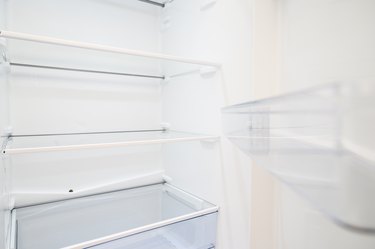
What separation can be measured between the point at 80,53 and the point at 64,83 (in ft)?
0.71

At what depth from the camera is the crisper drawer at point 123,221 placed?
98 cm

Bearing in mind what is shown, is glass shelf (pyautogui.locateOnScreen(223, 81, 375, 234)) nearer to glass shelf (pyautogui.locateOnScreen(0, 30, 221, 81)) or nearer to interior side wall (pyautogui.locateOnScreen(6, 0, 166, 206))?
glass shelf (pyautogui.locateOnScreen(0, 30, 221, 81))

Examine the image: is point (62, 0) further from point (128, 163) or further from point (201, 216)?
point (201, 216)

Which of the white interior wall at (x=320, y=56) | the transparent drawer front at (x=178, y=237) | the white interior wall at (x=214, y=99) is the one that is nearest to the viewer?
the white interior wall at (x=320, y=56)

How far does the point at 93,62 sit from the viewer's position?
1479 millimetres

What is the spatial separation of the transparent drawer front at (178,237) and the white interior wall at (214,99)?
69 mm

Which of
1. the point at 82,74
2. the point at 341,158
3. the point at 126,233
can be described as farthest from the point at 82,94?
the point at 341,158

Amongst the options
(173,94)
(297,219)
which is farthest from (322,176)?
(173,94)

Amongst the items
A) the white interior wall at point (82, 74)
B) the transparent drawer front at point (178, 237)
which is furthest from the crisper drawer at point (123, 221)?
the white interior wall at point (82, 74)

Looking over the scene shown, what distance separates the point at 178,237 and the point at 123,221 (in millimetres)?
575

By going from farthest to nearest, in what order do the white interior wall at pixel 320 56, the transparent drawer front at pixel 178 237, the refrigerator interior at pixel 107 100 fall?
the refrigerator interior at pixel 107 100
the transparent drawer front at pixel 178 237
the white interior wall at pixel 320 56

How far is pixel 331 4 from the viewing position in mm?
816

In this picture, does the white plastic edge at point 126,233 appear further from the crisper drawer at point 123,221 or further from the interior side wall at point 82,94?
the interior side wall at point 82,94

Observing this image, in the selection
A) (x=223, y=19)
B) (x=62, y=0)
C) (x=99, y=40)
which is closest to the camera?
(x=223, y=19)
